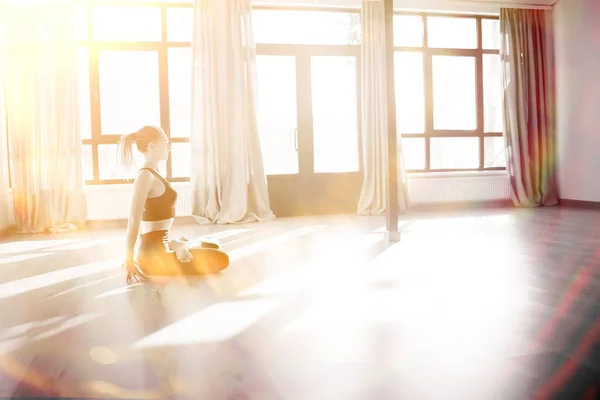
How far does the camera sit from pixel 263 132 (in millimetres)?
6504

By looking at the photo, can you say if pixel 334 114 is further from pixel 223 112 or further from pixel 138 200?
pixel 138 200

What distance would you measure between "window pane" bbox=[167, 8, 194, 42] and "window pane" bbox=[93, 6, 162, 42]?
0.13m

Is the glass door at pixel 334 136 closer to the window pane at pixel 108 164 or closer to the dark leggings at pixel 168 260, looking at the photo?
the window pane at pixel 108 164

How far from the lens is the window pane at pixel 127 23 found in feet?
19.8

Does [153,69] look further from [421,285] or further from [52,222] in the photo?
[421,285]

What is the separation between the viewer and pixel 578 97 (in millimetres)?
6688

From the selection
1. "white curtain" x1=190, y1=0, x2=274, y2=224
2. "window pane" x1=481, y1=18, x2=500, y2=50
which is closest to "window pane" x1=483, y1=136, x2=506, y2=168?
"window pane" x1=481, y1=18, x2=500, y2=50

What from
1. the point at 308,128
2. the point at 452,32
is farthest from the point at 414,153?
the point at 452,32

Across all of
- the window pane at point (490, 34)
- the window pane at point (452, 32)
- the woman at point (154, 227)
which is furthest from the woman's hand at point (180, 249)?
the window pane at point (490, 34)

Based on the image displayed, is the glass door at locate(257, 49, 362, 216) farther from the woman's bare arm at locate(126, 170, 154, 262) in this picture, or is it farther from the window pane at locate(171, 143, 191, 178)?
the woman's bare arm at locate(126, 170, 154, 262)

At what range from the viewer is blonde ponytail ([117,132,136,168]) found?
8.65ft

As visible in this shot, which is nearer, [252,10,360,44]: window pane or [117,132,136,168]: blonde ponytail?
[117,132,136,168]: blonde ponytail

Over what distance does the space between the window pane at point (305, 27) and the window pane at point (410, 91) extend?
75cm

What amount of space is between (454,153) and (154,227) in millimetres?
5388
